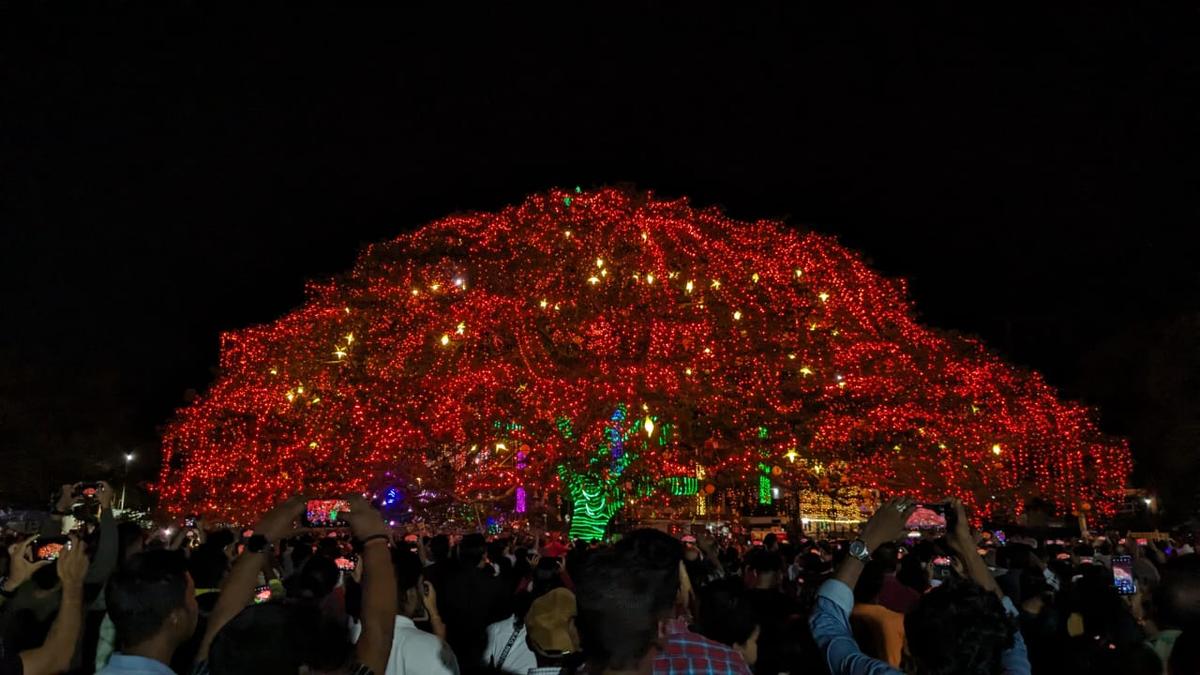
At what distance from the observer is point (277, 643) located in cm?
274

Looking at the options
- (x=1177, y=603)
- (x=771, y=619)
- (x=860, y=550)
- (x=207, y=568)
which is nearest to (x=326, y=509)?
(x=207, y=568)

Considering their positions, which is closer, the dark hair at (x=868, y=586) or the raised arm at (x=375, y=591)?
the raised arm at (x=375, y=591)

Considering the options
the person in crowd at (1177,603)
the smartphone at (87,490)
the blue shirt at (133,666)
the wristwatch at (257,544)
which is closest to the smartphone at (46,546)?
the smartphone at (87,490)

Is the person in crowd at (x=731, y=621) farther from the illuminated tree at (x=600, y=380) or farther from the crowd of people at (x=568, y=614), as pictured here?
the illuminated tree at (x=600, y=380)

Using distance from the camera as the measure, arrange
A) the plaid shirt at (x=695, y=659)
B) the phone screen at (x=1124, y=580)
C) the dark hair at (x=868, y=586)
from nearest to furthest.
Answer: the plaid shirt at (x=695, y=659), the dark hair at (x=868, y=586), the phone screen at (x=1124, y=580)

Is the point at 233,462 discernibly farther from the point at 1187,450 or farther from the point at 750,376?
the point at 1187,450

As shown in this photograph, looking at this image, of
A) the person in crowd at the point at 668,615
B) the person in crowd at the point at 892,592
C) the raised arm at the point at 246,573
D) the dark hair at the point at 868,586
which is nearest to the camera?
the person in crowd at the point at 668,615

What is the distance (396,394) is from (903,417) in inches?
500

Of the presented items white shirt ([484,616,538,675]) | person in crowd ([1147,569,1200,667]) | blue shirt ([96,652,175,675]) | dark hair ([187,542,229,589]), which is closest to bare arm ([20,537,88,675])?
blue shirt ([96,652,175,675])

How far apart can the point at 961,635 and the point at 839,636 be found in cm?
46

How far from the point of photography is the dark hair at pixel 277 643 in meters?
2.72

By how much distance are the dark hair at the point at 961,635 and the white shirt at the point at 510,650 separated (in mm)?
2490

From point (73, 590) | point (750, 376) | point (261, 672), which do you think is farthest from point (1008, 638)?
point (750, 376)

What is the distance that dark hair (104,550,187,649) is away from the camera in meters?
3.45
